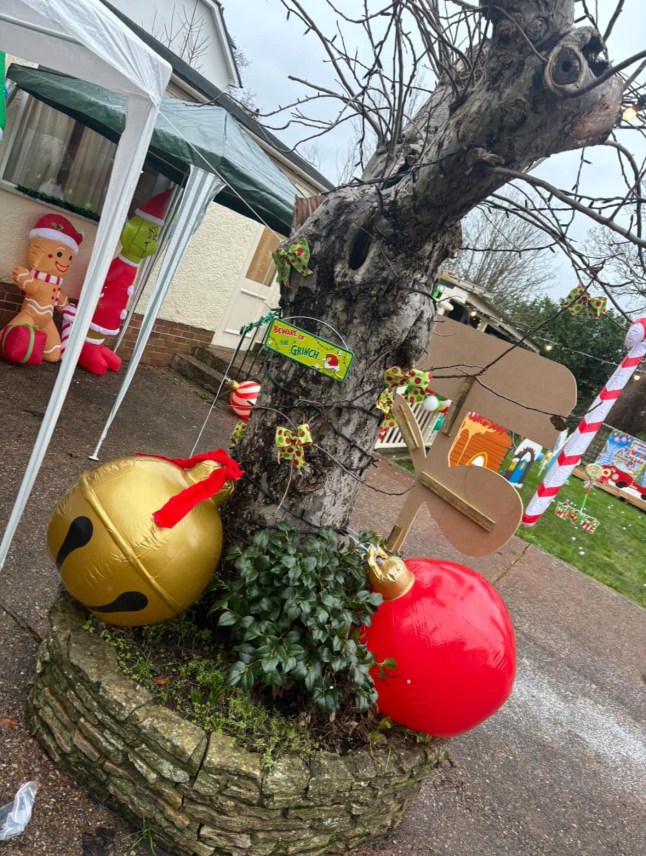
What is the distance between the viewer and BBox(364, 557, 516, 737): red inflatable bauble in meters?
2.19

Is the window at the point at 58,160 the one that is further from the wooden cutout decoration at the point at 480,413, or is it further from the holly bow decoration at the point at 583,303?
the holly bow decoration at the point at 583,303

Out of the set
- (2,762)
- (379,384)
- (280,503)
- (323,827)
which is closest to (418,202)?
(379,384)

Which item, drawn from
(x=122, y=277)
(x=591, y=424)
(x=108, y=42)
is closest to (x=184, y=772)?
(x=108, y=42)

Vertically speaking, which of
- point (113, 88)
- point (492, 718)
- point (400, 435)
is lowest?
point (492, 718)

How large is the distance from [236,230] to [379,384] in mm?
6684

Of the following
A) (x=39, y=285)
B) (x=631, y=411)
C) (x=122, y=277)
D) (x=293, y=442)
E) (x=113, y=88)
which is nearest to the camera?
(x=293, y=442)

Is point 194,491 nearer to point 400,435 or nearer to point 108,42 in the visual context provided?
point 108,42

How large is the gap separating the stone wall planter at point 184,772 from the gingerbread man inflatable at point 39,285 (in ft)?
14.0

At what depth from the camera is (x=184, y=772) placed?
189cm

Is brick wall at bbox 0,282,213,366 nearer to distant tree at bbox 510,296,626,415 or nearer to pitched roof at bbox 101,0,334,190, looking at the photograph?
pitched roof at bbox 101,0,334,190

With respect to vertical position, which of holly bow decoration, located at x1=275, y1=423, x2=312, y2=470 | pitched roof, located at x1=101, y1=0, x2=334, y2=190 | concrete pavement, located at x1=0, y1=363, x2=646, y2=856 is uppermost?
pitched roof, located at x1=101, y1=0, x2=334, y2=190

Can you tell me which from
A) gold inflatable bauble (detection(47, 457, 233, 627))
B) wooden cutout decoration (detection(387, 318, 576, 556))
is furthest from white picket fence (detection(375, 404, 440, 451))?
gold inflatable bauble (detection(47, 457, 233, 627))

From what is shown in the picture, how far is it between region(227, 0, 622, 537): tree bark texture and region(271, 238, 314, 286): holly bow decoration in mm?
39

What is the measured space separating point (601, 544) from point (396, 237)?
363 inches
